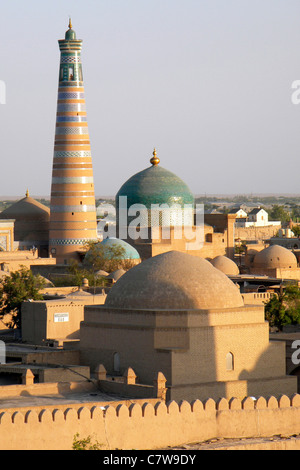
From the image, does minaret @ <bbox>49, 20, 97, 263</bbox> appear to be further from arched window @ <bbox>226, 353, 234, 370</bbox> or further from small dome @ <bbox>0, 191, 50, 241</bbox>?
arched window @ <bbox>226, 353, 234, 370</bbox>

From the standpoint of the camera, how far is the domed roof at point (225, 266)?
47.8 m

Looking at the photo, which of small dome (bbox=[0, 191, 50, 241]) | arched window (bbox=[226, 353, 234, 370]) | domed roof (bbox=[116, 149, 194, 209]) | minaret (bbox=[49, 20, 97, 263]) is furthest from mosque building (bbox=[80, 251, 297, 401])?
small dome (bbox=[0, 191, 50, 241])

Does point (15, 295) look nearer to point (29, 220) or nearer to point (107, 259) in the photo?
point (107, 259)

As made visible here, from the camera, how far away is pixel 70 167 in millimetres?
50188

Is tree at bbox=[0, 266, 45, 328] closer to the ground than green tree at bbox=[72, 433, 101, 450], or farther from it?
farther from it

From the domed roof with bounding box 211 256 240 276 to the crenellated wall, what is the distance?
1985 centimetres

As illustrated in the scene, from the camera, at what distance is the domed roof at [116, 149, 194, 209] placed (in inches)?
1982

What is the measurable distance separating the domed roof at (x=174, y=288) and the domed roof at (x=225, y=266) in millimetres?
17138

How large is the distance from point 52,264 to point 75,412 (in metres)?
23.0

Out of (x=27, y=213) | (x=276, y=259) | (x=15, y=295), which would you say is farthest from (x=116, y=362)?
(x=27, y=213)

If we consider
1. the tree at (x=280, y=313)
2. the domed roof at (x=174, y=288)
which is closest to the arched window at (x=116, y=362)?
the domed roof at (x=174, y=288)

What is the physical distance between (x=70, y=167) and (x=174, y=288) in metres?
21.1
